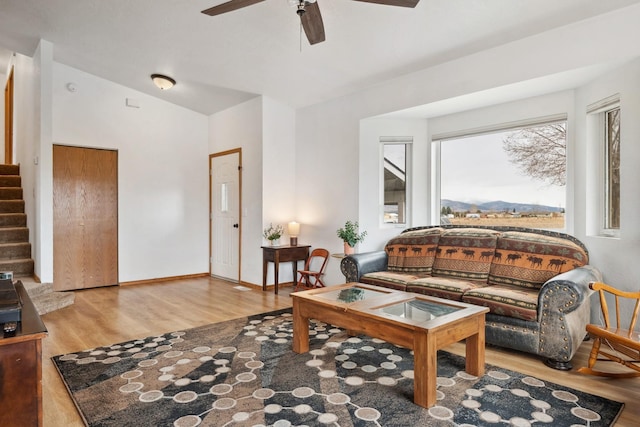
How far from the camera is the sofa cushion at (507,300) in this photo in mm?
2936

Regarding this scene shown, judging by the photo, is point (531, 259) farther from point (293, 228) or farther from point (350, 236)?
point (293, 228)

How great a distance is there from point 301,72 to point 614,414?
4289mm

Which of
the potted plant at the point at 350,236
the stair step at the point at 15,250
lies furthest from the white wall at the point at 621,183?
the stair step at the point at 15,250

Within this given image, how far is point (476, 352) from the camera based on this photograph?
8.77 feet

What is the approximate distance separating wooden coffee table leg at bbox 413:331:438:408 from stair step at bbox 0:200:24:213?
642 centimetres

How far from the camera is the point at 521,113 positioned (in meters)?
4.20

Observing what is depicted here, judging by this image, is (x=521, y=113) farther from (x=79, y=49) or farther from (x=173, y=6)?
(x=79, y=49)

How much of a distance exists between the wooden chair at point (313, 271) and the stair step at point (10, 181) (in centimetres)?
490

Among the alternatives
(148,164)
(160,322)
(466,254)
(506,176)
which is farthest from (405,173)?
(148,164)

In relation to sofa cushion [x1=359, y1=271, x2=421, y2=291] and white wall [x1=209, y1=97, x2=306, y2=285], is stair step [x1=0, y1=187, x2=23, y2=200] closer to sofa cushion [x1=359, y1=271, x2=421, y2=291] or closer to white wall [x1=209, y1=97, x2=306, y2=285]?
white wall [x1=209, y1=97, x2=306, y2=285]

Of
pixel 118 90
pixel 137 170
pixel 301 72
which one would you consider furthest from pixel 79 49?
pixel 301 72

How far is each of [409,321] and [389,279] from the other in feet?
5.05

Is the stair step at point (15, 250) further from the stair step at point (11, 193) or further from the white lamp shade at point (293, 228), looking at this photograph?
the white lamp shade at point (293, 228)

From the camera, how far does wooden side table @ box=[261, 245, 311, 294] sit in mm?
5324
